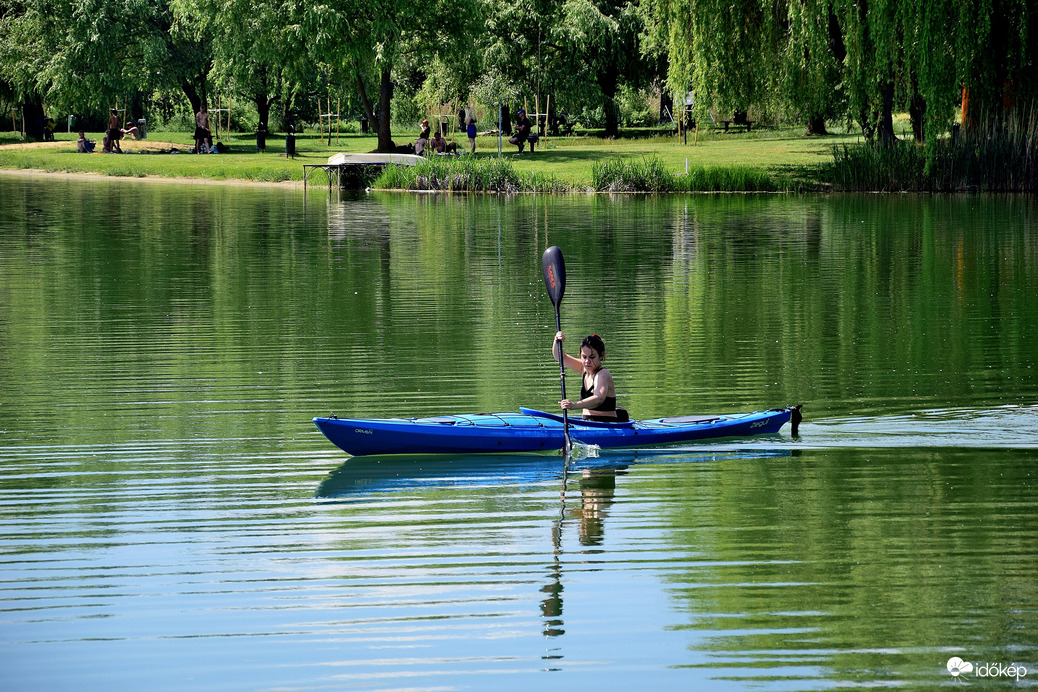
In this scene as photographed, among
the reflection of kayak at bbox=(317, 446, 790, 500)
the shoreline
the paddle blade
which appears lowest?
the reflection of kayak at bbox=(317, 446, 790, 500)

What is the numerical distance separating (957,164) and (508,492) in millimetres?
28859

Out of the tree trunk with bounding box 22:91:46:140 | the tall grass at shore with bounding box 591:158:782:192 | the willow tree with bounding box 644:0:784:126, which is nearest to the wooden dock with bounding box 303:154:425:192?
the tall grass at shore with bounding box 591:158:782:192

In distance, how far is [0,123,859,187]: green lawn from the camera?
4322 cm

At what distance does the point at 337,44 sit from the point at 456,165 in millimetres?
7356

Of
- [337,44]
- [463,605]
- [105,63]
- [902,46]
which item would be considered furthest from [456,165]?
[463,605]

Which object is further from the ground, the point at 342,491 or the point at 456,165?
the point at 456,165

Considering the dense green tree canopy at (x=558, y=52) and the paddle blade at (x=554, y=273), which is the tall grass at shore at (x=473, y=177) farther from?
the paddle blade at (x=554, y=273)

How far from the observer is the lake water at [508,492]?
23.1ft

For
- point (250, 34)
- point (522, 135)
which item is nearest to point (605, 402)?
point (522, 135)

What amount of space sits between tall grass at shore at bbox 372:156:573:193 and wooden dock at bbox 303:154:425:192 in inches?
24.6

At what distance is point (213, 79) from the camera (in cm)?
6019

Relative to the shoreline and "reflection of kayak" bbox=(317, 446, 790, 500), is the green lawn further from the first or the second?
"reflection of kayak" bbox=(317, 446, 790, 500)

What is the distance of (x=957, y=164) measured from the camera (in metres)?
36.1

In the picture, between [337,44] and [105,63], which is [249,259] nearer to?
[337,44]
